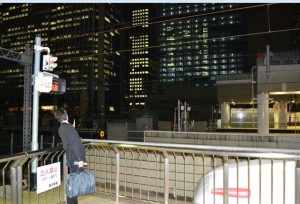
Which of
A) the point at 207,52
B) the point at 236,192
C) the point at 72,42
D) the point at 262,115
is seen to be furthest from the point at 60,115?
the point at 207,52

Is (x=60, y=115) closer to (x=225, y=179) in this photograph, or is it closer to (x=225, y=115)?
(x=225, y=179)

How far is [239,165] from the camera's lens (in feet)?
12.9

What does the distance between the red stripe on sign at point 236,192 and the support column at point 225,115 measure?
1039 inches

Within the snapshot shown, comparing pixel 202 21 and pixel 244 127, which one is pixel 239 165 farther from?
pixel 202 21

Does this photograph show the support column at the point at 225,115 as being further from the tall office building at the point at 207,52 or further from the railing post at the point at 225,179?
the tall office building at the point at 207,52

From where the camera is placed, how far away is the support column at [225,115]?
29.3 m

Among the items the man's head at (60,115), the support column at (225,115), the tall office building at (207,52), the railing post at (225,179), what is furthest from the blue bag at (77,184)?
the tall office building at (207,52)

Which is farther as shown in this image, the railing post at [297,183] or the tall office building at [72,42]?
the tall office building at [72,42]

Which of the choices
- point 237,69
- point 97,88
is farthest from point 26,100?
point 237,69

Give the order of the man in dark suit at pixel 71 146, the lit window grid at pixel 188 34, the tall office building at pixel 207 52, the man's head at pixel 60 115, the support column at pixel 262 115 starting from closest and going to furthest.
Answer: the man in dark suit at pixel 71 146 → the man's head at pixel 60 115 → the support column at pixel 262 115 → the tall office building at pixel 207 52 → the lit window grid at pixel 188 34

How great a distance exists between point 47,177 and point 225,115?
2631 centimetres

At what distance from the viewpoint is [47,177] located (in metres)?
4.98

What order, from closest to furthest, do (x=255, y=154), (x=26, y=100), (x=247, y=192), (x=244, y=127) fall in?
(x=247, y=192)
(x=255, y=154)
(x=26, y=100)
(x=244, y=127)

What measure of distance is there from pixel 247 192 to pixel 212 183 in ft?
1.52
